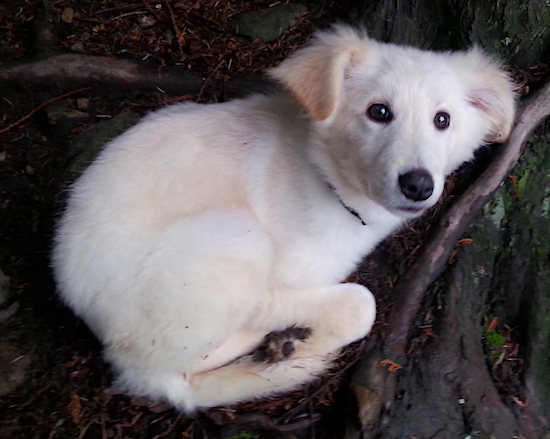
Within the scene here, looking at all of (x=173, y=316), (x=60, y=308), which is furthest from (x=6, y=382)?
(x=173, y=316)

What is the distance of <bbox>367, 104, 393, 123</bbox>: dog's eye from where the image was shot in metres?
2.23

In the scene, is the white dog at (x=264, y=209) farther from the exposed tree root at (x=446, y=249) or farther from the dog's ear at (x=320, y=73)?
the exposed tree root at (x=446, y=249)

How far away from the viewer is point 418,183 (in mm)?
2049

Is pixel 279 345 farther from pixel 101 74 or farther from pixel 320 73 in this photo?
pixel 101 74

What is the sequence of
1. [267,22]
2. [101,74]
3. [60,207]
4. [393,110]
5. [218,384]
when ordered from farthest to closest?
[267,22], [101,74], [60,207], [218,384], [393,110]

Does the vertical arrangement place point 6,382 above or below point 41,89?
below

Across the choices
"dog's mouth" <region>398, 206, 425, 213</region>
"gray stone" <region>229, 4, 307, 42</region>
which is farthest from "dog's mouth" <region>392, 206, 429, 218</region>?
"gray stone" <region>229, 4, 307, 42</region>

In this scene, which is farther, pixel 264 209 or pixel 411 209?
pixel 264 209

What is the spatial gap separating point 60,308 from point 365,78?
74.6 inches

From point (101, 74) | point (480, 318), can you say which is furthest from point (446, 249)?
point (101, 74)

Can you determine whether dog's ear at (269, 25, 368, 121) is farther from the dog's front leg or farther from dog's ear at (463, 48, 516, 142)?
the dog's front leg

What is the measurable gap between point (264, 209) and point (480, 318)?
121 centimetres

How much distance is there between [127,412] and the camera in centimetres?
249

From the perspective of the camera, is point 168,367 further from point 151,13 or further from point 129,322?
point 151,13
